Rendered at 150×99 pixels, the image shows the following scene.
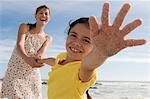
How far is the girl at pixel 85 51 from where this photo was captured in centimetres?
137

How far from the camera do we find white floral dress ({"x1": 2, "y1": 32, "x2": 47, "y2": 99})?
→ 3.30 meters

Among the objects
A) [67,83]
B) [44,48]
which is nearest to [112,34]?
[67,83]

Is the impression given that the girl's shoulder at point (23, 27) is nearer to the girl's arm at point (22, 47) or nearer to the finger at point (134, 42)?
the girl's arm at point (22, 47)

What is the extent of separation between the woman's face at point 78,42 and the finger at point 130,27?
463mm

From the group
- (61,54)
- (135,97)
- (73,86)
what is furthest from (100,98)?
(73,86)

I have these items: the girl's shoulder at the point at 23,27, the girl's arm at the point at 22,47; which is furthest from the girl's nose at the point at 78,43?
the girl's shoulder at the point at 23,27

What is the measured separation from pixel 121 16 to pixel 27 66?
2056mm

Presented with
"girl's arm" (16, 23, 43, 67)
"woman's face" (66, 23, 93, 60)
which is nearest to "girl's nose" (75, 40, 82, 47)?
"woman's face" (66, 23, 93, 60)

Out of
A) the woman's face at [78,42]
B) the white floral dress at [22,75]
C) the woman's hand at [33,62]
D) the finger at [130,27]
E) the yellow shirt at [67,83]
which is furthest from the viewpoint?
the white floral dress at [22,75]

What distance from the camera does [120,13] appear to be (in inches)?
53.4

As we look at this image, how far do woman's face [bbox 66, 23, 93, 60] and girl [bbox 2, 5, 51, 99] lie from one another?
130 centimetres

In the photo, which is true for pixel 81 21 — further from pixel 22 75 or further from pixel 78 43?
pixel 22 75

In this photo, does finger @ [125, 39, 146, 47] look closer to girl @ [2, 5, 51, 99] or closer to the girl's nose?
the girl's nose

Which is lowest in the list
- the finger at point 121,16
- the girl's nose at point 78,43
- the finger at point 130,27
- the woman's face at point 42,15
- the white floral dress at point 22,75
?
the white floral dress at point 22,75
